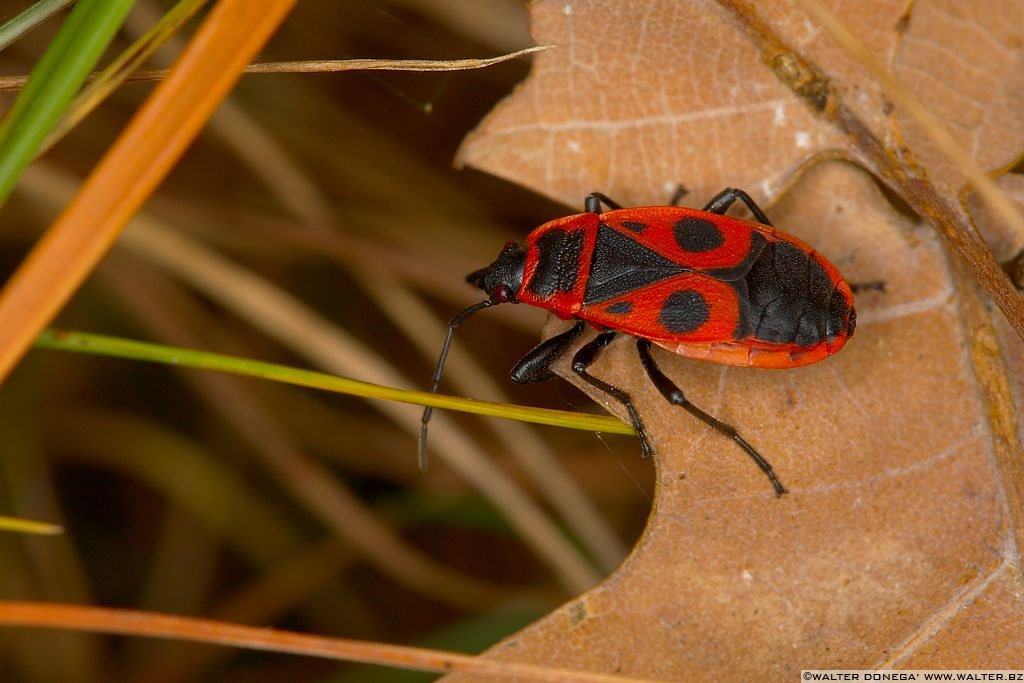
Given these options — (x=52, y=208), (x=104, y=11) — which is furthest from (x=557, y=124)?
(x=52, y=208)

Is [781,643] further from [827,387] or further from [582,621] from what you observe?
[827,387]

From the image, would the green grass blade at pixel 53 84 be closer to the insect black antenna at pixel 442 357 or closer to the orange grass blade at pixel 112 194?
the orange grass blade at pixel 112 194

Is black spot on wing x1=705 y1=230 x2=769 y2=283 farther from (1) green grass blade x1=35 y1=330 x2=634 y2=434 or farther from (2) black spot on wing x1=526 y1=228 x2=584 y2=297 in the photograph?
(1) green grass blade x1=35 y1=330 x2=634 y2=434

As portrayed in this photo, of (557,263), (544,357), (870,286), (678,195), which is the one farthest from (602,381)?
(870,286)

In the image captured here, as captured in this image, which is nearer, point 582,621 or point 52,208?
point 582,621

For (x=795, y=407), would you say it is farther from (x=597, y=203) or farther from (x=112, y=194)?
(x=112, y=194)
